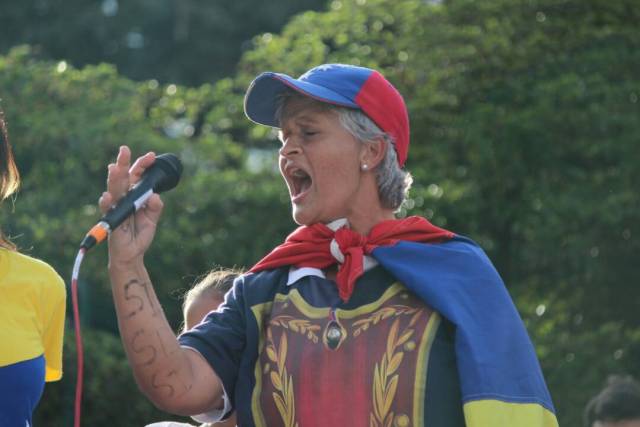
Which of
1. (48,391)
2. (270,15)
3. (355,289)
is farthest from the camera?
(270,15)

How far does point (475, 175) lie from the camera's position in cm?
951

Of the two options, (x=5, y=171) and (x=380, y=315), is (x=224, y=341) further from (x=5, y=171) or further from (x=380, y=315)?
(x=5, y=171)

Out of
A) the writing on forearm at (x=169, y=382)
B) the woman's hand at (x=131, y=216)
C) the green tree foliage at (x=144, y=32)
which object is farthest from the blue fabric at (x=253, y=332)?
the green tree foliage at (x=144, y=32)

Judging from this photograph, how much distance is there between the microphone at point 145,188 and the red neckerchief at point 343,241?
1.60 ft

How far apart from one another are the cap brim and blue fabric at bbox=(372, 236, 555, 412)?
0.40 m

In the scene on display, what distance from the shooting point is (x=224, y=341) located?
3385 mm

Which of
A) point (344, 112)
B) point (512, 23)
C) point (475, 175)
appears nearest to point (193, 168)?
point (475, 175)

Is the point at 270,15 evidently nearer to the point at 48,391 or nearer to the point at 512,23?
the point at 512,23

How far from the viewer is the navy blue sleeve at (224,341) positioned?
3361mm

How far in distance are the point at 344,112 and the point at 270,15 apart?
17015 millimetres

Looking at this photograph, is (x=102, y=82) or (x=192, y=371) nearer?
(x=192, y=371)

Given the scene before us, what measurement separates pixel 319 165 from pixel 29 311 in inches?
31.3

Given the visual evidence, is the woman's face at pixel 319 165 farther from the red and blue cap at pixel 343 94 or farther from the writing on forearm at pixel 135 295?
the writing on forearm at pixel 135 295

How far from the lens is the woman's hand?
9.98ft
